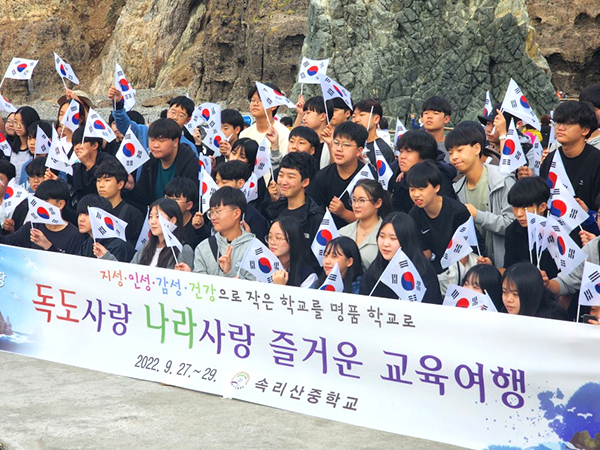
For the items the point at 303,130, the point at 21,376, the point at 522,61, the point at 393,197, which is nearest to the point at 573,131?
the point at 393,197

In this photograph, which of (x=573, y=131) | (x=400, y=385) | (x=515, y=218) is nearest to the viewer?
(x=400, y=385)

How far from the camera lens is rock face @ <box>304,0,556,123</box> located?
1803 cm

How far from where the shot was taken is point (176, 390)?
18.6 ft

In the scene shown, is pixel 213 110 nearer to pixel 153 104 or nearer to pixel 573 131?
pixel 573 131

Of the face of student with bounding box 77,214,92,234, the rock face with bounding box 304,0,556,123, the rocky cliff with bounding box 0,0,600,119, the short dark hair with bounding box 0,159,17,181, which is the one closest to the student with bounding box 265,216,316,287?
the face of student with bounding box 77,214,92,234

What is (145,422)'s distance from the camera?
5.15 metres

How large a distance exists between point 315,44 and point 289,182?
13.0 m

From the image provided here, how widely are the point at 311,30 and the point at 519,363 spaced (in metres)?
15.4

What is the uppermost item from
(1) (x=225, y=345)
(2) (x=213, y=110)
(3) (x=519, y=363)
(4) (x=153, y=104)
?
(2) (x=213, y=110)

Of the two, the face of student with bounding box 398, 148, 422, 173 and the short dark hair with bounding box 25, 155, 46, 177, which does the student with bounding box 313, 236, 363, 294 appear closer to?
the face of student with bounding box 398, 148, 422, 173

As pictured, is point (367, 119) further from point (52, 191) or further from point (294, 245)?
point (52, 191)

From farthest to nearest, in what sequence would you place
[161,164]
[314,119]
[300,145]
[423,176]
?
[314,119] < [161,164] < [300,145] < [423,176]

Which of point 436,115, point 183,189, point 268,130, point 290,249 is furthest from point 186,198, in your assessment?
point 436,115

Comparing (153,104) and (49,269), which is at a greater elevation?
(49,269)
